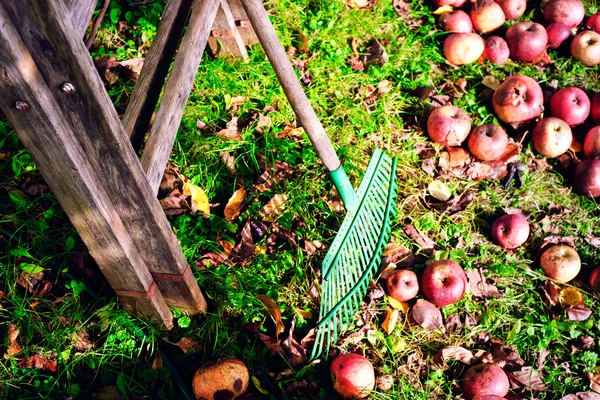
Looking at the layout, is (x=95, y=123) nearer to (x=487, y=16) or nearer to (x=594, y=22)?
(x=487, y=16)

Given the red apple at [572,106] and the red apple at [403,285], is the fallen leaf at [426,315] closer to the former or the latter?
the red apple at [403,285]

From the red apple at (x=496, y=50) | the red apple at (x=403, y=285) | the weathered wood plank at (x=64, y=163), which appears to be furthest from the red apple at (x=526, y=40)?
the weathered wood plank at (x=64, y=163)

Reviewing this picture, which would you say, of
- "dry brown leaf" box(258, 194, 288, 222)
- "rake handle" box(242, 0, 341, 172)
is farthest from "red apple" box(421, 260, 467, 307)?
"dry brown leaf" box(258, 194, 288, 222)

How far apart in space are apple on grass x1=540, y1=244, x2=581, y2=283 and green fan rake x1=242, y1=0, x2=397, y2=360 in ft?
2.76

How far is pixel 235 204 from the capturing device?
110 inches

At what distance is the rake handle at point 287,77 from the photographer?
2113 mm

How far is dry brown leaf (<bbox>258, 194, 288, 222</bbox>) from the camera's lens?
2760mm

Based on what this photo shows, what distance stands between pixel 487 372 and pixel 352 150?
138cm

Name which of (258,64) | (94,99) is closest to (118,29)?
(258,64)

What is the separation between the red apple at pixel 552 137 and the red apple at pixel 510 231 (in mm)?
562

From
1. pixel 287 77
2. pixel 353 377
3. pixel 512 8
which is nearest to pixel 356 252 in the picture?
pixel 353 377

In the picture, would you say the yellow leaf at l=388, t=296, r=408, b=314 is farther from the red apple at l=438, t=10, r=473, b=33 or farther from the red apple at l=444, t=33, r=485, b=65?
the red apple at l=438, t=10, r=473, b=33

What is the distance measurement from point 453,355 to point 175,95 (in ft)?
5.59

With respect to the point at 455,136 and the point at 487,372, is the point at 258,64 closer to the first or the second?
the point at 455,136
